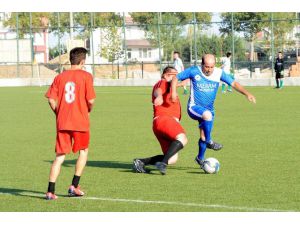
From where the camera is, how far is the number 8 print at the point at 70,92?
11109 millimetres

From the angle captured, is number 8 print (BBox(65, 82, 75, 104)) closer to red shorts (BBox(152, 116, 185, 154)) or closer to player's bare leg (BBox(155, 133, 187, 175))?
player's bare leg (BBox(155, 133, 187, 175))

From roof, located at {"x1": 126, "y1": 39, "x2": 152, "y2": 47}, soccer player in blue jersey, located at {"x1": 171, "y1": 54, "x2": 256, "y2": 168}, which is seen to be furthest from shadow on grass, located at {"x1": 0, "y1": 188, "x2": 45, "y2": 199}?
roof, located at {"x1": 126, "y1": 39, "x2": 152, "y2": 47}

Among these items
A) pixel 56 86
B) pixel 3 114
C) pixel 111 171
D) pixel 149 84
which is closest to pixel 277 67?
pixel 149 84

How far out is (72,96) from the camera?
11.1 metres

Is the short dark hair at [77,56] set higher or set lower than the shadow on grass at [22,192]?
higher

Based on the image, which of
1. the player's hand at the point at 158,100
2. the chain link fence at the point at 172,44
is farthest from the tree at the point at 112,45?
the player's hand at the point at 158,100

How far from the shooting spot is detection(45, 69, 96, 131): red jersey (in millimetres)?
11117

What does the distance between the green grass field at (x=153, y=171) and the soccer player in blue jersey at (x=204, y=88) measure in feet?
2.06

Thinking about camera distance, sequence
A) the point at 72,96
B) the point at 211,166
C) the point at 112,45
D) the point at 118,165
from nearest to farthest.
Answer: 1. the point at 72,96
2. the point at 211,166
3. the point at 118,165
4. the point at 112,45

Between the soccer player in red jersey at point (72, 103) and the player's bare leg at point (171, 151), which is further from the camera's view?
the player's bare leg at point (171, 151)

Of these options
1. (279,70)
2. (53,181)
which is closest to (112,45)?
(279,70)

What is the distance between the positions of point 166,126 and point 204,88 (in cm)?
90

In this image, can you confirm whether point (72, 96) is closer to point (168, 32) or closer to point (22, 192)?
point (22, 192)

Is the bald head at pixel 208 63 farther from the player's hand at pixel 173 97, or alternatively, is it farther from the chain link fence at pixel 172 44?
the chain link fence at pixel 172 44
